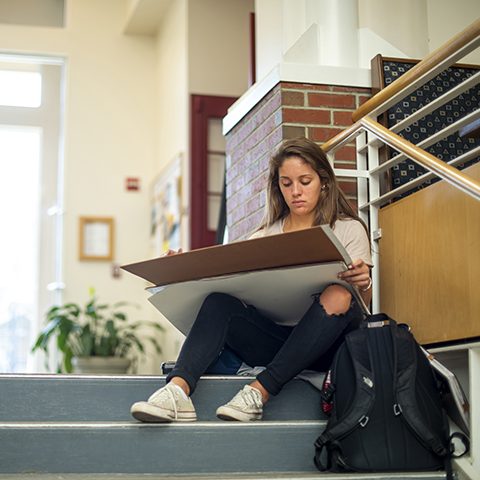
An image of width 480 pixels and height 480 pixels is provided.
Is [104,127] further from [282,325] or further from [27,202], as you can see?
[282,325]

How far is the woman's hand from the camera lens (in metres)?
2.35

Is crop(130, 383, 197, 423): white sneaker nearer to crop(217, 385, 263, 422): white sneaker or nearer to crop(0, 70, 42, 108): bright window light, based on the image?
crop(217, 385, 263, 422): white sneaker

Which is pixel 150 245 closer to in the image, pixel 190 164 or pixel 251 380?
pixel 190 164

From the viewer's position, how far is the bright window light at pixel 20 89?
6945mm

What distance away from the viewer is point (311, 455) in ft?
7.63

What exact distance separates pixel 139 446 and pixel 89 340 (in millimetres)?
3987

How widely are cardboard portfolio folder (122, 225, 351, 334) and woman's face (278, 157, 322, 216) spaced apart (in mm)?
328

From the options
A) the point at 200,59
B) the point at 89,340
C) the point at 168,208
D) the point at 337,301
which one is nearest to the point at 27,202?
the point at 168,208

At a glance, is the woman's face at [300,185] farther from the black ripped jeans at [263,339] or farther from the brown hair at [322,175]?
the black ripped jeans at [263,339]

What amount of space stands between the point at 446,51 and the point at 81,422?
1417mm

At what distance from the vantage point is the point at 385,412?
221 cm

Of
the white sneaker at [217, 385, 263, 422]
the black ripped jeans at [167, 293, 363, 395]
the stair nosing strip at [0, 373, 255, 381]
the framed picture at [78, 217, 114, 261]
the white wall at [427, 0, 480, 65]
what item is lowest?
the white sneaker at [217, 385, 263, 422]

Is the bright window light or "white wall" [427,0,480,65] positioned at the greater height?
the bright window light

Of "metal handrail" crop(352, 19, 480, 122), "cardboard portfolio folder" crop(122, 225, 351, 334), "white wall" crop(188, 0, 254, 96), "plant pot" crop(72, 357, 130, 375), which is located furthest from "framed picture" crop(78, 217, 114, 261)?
"cardboard portfolio folder" crop(122, 225, 351, 334)
